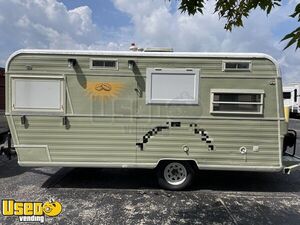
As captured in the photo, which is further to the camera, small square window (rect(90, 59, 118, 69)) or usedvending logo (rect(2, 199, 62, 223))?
small square window (rect(90, 59, 118, 69))

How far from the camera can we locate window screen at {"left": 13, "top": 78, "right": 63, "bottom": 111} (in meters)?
5.31

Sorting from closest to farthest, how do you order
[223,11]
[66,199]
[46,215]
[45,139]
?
[223,11], [46,215], [66,199], [45,139]

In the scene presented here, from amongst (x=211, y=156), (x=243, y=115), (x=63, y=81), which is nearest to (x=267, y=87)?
(x=243, y=115)

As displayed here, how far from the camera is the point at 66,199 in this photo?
510cm

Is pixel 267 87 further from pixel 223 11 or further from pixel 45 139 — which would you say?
pixel 45 139

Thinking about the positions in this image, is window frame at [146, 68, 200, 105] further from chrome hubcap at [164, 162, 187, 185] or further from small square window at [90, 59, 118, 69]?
chrome hubcap at [164, 162, 187, 185]

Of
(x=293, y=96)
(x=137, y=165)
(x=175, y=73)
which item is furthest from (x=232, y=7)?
(x=293, y=96)

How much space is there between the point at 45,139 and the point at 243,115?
161 inches

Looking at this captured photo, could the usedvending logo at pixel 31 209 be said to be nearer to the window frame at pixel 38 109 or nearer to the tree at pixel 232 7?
the window frame at pixel 38 109

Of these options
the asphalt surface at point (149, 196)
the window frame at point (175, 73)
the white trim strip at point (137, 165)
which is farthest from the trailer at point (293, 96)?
the window frame at point (175, 73)

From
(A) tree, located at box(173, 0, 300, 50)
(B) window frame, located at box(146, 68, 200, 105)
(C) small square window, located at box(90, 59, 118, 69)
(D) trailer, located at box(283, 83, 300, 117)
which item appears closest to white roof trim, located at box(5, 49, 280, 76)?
(C) small square window, located at box(90, 59, 118, 69)

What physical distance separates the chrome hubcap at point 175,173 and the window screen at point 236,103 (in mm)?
1406

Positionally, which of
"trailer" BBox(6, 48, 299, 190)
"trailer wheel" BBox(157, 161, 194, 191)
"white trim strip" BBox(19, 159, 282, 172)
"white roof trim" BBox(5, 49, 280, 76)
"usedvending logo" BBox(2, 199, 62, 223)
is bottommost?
"usedvending logo" BBox(2, 199, 62, 223)

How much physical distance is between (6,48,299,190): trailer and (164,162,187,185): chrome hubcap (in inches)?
9.7
